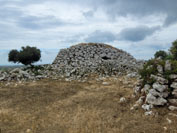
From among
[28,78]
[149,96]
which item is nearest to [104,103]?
[149,96]

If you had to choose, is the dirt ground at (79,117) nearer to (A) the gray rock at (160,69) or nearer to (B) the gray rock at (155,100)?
(B) the gray rock at (155,100)

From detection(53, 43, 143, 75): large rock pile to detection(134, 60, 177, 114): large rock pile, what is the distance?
976 cm

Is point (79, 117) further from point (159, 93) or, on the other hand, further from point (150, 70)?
point (150, 70)

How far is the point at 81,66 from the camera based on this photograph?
18047 mm

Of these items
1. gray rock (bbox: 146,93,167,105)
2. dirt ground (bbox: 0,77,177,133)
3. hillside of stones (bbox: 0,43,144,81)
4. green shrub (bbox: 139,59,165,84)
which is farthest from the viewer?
hillside of stones (bbox: 0,43,144,81)

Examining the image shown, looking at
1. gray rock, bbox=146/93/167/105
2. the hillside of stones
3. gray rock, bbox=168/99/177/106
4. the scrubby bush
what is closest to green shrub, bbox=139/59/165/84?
gray rock, bbox=146/93/167/105

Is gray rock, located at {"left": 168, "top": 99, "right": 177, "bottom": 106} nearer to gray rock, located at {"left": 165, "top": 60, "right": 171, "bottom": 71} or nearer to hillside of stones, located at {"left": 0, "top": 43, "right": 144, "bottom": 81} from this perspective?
gray rock, located at {"left": 165, "top": 60, "right": 171, "bottom": 71}

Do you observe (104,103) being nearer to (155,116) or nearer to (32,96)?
(155,116)

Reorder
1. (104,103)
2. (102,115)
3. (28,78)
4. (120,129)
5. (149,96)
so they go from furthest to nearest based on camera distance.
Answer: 1. (28,78)
2. (104,103)
3. (149,96)
4. (102,115)
5. (120,129)

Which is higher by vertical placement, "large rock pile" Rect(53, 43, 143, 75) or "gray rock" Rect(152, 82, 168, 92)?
"large rock pile" Rect(53, 43, 143, 75)

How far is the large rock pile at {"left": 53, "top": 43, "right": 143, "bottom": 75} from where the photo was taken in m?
17.5

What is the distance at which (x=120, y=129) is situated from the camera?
4.82 meters

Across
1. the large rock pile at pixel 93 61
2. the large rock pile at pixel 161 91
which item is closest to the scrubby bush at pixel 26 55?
the large rock pile at pixel 93 61

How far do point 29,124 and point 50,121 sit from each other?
2.57 ft
